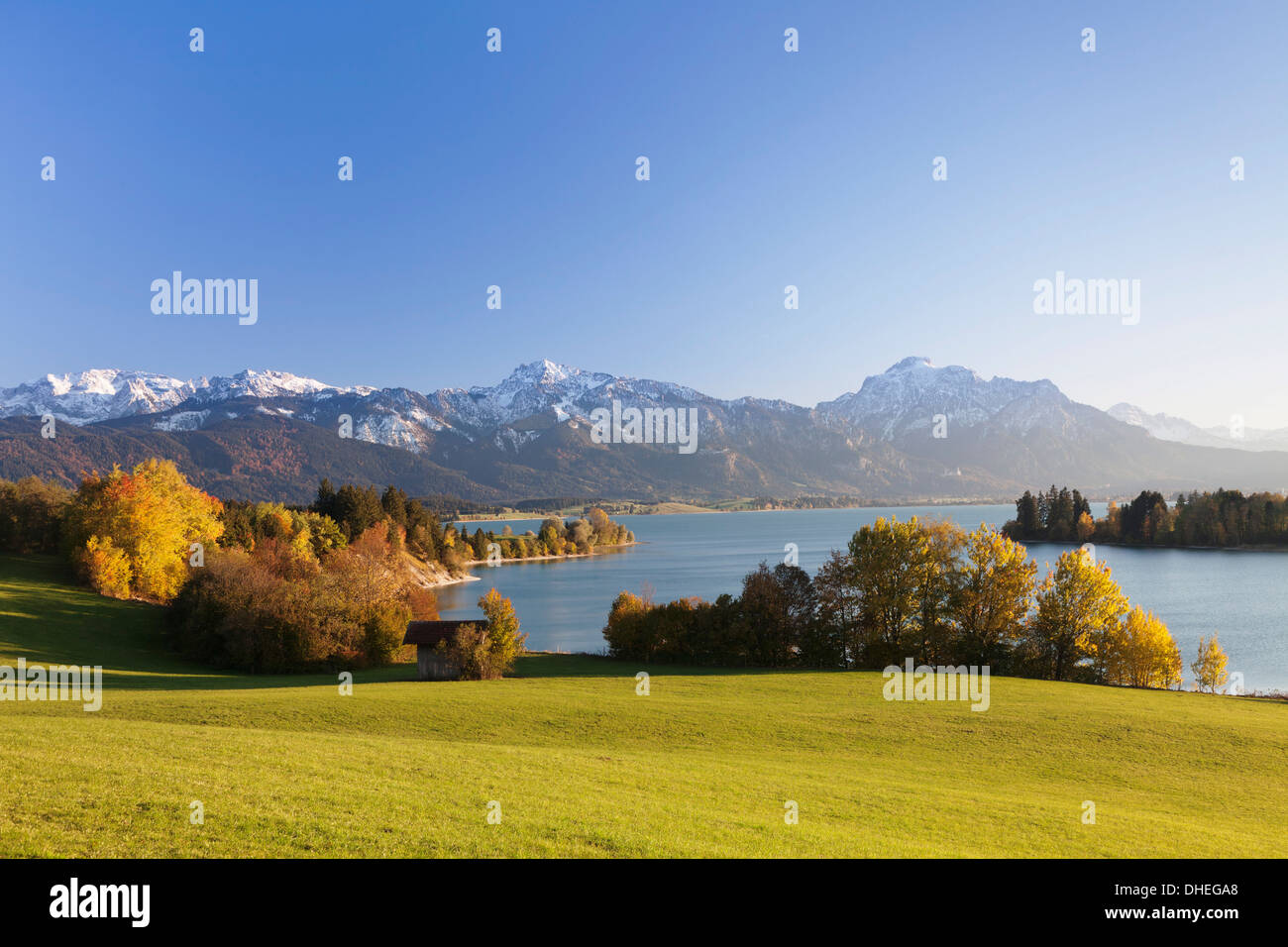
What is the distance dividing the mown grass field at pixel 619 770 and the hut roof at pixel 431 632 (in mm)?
3089

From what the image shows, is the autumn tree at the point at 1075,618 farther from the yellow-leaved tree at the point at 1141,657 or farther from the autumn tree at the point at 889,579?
the autumn tree at the point at 889,579

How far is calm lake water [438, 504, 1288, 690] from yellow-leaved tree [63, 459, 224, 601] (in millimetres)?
31738

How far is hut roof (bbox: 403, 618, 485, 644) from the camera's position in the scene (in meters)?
41.7

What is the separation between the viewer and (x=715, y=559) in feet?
472

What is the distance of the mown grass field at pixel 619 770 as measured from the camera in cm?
1094

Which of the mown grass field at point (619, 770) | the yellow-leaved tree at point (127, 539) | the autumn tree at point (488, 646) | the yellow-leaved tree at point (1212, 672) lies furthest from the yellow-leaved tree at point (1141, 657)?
the yellow-leaved tree at point (127, 539)

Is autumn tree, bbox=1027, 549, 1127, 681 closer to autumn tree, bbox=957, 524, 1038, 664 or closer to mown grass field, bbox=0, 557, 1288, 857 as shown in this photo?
autumn tree, bbox=957, 524, 1038, 664

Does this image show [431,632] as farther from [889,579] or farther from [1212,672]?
[1212,672]

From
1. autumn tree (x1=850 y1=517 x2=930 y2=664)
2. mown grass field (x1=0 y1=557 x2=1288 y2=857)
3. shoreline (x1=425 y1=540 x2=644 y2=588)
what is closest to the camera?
mown grass field (x1=0 y1=557 x2=1288 y2=857)

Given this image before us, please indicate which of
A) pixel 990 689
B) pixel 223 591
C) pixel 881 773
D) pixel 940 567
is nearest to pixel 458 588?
pixel 223 591

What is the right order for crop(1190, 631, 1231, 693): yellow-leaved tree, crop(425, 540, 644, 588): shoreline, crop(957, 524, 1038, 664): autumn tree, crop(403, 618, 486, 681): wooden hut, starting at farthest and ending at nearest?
crop(425, 540, 644, 588): shoreline < crop(957, 524, 1038, 664): autumn tree < crop(1190, 631, 1231, 693): yellow-leaved tree < crop(403, 618, 486, 681): wooden hut

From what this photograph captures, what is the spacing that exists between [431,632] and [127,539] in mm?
32624

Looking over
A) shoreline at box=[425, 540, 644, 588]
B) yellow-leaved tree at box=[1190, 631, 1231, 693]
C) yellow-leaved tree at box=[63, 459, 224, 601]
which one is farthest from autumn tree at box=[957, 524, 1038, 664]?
shoreline at box=[425, 540, 644, 588]
